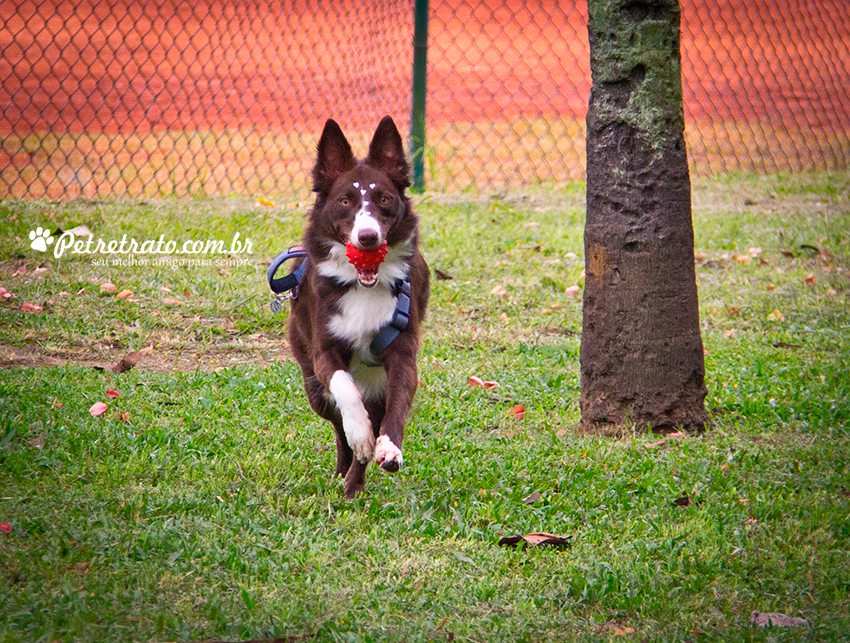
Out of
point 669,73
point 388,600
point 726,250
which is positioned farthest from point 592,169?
point 726,250

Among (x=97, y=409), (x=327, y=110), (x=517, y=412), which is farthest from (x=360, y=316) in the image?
(x=327, y=110)

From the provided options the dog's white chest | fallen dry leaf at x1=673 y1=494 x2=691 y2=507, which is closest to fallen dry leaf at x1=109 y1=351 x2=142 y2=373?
the dog's white chest

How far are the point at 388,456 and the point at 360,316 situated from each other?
56 centimetres

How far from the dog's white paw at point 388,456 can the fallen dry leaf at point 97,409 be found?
5.30 feet

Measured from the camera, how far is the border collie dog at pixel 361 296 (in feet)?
11.0

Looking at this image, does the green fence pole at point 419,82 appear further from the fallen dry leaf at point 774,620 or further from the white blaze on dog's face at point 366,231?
the fallen dry leaf at point 774,620

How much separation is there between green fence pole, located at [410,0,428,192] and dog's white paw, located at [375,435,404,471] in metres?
5.84

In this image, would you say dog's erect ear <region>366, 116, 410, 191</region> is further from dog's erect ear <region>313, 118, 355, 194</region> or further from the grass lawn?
the grass lawn

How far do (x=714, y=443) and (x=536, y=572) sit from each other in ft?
4.73

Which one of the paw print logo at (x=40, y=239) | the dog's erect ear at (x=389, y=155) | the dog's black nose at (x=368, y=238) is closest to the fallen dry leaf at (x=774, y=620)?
the dog's black nose at (x=368, y=238)

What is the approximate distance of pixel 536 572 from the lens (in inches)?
119

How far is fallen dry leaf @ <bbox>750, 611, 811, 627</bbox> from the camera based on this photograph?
2748 millimetres

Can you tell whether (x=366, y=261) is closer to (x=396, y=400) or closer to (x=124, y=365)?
(x=396, y=400)

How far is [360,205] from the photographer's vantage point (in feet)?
→ 11.4
